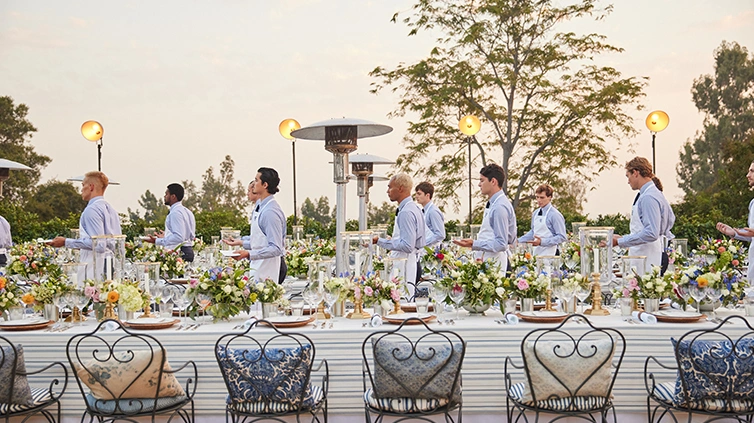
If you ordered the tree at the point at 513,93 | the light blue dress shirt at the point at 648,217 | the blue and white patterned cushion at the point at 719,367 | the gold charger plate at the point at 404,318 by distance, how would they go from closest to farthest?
1. the blue and white patterned cushion at the point at 719,367
2. the gold charger plate at the point at 404,318
3. the light blue dress shirt at the point at 648,217
4. the tree at the point at 513,93

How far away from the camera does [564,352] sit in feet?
11.0

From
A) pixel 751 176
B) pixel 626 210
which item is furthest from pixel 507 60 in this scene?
pixel 751 176

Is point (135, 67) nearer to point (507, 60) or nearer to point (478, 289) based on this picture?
point (507, 60)

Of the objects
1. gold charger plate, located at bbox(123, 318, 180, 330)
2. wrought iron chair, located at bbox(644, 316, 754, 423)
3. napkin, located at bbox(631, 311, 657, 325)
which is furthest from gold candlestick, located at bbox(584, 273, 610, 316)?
gold charger plate, located at bbox(123, 318, 180, 330)

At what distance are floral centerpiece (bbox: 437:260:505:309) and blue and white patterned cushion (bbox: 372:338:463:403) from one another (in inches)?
32.8

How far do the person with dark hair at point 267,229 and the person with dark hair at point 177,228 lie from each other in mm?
1970

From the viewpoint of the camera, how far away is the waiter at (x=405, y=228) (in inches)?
237

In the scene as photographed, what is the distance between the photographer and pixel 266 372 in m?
3.38

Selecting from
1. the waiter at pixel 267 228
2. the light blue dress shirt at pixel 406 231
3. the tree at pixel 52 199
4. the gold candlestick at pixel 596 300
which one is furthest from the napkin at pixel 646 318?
the tree at pixel 52 199

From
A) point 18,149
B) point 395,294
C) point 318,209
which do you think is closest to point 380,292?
point 395,294

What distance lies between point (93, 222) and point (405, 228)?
2.56 meters

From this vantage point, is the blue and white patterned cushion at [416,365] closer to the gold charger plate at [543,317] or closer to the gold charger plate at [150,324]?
the gold charger plate at [543,317]

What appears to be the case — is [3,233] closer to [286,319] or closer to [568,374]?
[286,319]

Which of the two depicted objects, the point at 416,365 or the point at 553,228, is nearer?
the point at 416,365
